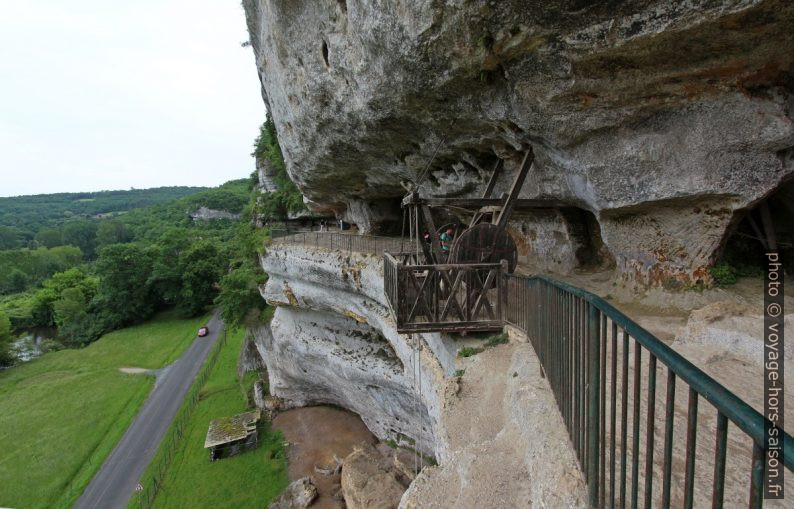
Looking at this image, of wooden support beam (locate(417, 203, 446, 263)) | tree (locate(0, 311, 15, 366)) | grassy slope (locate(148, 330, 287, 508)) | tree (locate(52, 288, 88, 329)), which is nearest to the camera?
wooden support beam (locate(417, 203, 446, 263))

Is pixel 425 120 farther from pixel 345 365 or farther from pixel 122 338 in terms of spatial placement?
pixel 122 338

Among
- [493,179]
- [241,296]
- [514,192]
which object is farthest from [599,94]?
[241,296]

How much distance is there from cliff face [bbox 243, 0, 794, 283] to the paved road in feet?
58.5

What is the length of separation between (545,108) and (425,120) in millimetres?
2541

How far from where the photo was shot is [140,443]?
19.7 metres

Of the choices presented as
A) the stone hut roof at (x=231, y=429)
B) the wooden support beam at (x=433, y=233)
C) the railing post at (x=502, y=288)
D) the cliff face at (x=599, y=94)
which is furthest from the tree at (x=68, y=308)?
the railing post at (x=502, y=288)

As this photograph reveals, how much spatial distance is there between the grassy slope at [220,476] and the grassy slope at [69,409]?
14.9ft

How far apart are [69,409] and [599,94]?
31.3 m

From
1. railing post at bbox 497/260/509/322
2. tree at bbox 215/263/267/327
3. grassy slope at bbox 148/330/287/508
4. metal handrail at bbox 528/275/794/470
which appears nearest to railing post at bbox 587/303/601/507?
metal handrail at bbox 528/275/794/470

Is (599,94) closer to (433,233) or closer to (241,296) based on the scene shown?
(433,233)

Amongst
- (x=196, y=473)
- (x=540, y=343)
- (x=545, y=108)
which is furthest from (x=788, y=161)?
(x=196, y=473)

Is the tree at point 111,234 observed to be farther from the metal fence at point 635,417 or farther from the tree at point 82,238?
the metal fence at point 635,417

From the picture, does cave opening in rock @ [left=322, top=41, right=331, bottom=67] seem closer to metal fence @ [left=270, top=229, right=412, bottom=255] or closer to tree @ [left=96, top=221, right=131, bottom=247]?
metal fence @ [left=270, top=229, right=412, bottom=255]

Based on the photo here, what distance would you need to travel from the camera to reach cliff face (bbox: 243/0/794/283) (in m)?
5.21
